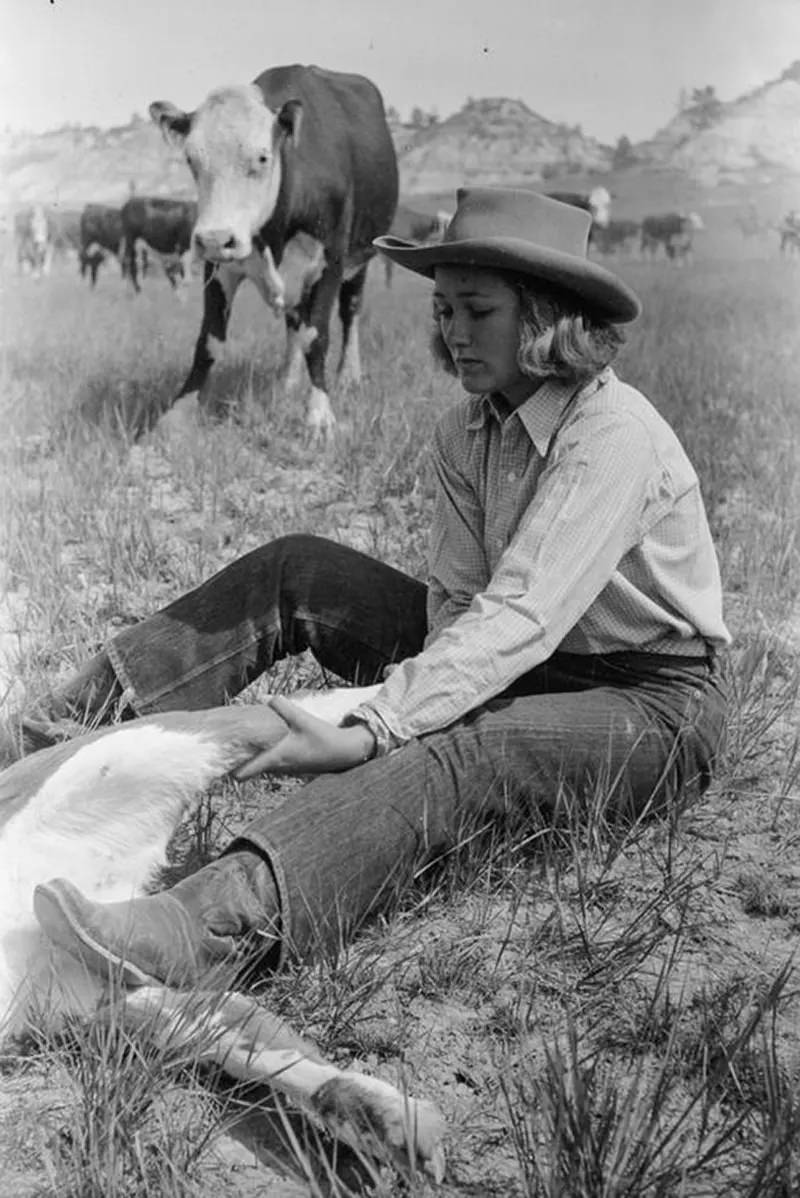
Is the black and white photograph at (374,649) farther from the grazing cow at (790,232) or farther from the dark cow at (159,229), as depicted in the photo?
the grazing cow at (790,232)

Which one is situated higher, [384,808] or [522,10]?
[522,10]

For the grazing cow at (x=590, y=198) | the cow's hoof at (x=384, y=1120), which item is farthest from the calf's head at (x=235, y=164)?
the cow's hoof at (x=384, y=1120)

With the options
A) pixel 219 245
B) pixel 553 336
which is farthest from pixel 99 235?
pixel 553 336

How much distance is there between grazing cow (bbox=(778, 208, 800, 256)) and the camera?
16.0ft

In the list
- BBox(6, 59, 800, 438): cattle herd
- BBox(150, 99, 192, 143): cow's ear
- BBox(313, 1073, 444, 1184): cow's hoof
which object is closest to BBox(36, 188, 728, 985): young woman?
BBox(313, 1073, 444, 1184): cow's hoof

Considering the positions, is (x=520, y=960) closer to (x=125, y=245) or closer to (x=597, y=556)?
(x=597, y=556)

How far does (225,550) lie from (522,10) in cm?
147

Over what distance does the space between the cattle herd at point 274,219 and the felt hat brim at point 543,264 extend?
1.61 m

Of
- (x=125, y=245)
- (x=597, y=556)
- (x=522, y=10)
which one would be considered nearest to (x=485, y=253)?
(x=597, y=556)

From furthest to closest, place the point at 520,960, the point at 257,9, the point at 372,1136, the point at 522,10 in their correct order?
the point at 522,10
the point at 257,9
the point at 520,960
the point at 372,1136

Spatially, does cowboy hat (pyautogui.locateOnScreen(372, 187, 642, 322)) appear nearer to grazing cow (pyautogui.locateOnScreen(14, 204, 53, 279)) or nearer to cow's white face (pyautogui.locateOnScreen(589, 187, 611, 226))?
grazing cow (pyautogui.locateOnScreen(14, 204, 53, 279))

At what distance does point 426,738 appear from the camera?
2061 millimetres

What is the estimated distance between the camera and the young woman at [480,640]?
1879 mm

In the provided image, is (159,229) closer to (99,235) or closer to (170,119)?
(99,235)
